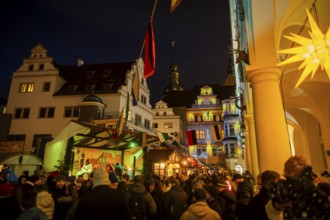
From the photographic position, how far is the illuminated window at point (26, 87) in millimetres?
31273

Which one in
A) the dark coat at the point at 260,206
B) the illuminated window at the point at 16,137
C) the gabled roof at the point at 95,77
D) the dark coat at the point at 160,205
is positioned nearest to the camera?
the dark coat at the point at 260,206

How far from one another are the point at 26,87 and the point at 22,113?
3.52m

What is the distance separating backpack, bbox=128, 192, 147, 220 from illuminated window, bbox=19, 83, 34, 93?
31.6m

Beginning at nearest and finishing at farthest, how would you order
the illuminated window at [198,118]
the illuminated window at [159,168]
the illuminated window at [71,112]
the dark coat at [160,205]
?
the dark coat at [160,205]
the illuminated window at [159,168]
the illuminated window at [71,112]
the illuminated window at [198,118]

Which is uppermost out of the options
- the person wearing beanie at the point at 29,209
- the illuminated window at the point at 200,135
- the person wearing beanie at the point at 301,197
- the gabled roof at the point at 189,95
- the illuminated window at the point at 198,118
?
the gabled roof at the point at 189,95

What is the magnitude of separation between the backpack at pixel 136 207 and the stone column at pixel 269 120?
3.02 metres

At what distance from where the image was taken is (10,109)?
30.7m

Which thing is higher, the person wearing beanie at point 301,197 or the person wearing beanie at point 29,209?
the person wearing beanie at point 301,197

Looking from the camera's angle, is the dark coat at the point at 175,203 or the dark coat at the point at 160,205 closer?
the dark coat at the point at 160,205

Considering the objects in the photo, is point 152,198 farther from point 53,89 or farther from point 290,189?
point 53,89

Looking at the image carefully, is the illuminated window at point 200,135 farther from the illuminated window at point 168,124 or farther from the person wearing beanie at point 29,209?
the person wearing beanie at point 29,209

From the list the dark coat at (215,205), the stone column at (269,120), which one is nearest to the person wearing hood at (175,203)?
the dark coat at (215,205)

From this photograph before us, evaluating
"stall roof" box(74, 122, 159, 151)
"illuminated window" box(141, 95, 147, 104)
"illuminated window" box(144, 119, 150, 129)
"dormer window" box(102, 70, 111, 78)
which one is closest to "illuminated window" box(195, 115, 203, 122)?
"illuminated window" box(144, 119, 150, 129)

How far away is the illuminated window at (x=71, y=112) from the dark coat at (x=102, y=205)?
28.1m
